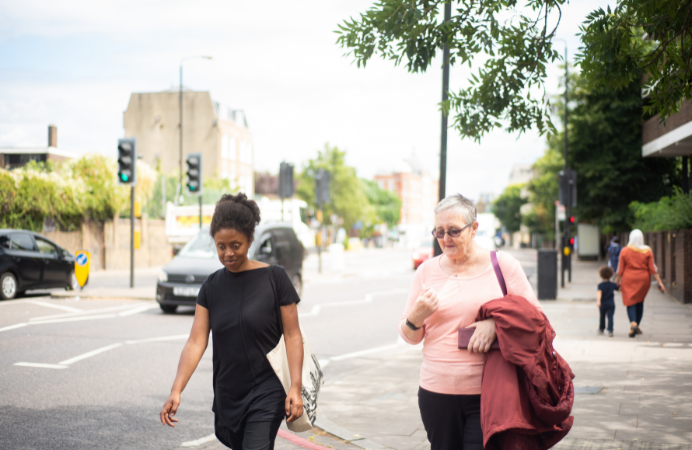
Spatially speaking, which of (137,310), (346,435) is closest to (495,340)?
(346,435)

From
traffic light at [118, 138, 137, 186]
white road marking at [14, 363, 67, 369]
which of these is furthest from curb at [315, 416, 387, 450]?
traffic light at [118, 138, 137, 186]

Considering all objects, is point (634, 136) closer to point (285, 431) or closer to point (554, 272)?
point (554, 272)

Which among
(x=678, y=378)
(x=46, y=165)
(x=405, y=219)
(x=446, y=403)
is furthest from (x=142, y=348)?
(x=405, y=219)

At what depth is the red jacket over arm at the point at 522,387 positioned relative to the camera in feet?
9.41

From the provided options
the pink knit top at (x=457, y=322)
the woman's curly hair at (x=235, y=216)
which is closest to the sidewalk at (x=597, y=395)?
the pink knit top at (x=457, y=322)

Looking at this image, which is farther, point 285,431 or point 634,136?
point 634,136

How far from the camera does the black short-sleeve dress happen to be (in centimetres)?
313

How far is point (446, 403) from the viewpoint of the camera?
316 cm

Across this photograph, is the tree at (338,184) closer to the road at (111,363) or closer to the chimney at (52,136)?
the chimney at (52,136)

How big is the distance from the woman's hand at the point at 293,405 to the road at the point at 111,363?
104 inches

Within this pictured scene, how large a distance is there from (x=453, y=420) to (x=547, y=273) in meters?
15.4

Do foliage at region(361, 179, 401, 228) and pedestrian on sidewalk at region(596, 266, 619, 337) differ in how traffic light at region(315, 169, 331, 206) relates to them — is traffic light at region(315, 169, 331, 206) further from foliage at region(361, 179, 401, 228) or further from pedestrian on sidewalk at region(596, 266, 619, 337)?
A: foliage at region(361, 179, 401, 228)

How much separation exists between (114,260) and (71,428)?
85.1 ft

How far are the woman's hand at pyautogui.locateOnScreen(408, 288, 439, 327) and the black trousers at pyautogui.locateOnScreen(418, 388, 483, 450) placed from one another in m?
0.38
